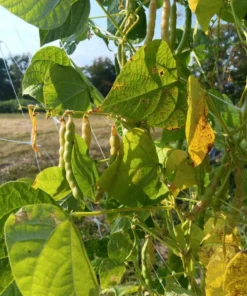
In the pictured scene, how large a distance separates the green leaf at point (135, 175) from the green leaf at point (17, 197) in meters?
0.07

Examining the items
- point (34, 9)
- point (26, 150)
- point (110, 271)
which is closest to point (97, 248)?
point (110, 271)

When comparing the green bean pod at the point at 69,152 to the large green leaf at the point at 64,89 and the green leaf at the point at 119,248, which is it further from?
the green leaf at the point at 119,248

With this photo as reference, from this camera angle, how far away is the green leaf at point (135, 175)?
20.4 inches

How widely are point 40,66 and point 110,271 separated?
0.35 meters

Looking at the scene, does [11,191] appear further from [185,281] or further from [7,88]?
[7,88]

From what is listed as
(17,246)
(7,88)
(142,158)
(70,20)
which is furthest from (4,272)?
(7,88)

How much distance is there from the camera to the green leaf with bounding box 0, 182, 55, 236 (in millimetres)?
499

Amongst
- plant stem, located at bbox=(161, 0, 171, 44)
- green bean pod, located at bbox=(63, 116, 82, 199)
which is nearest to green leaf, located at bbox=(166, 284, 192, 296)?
green bean pod, located at bbox=(63, 116, 82, 199)

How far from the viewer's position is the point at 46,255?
452 mm

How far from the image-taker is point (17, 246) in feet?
1.45

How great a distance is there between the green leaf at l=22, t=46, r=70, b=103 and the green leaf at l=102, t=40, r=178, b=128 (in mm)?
193

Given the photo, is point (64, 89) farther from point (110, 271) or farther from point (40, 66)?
point (110, 271)

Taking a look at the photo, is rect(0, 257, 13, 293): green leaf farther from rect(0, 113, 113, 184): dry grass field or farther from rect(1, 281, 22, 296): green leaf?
rect(0, 113, 113, 184): dry grass field

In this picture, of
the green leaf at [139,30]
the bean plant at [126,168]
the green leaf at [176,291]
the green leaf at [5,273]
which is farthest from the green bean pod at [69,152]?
the green leaf at [139,30]
